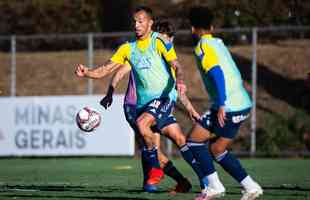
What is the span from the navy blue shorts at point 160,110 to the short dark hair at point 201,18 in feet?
7.62

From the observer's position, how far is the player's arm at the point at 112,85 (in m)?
13.3

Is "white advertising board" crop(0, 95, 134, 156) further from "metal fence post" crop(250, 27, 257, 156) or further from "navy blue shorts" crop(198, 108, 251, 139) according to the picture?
"navy blue shorts" crop(198, 108, 251, 139)

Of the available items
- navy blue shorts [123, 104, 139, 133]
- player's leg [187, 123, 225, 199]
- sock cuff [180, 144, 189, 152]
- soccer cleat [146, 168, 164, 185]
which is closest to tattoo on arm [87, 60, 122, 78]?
navy blue shorts [123, 104, 139, 133]

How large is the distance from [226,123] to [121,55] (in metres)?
2.84

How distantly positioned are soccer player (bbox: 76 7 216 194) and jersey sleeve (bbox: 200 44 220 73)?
220 cm

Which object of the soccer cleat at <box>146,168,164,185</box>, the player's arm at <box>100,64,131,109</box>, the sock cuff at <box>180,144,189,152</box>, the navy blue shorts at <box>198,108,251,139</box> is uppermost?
the player's arm at <box>100,64,131,109</box>

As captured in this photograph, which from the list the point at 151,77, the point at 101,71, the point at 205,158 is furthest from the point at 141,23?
the point at 205,158

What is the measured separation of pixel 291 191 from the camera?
500 inches

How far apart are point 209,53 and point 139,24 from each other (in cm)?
248

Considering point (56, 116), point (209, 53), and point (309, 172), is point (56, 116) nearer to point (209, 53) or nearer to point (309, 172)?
point (309, 172)

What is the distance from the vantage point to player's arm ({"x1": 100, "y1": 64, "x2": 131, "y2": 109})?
13.3 metres

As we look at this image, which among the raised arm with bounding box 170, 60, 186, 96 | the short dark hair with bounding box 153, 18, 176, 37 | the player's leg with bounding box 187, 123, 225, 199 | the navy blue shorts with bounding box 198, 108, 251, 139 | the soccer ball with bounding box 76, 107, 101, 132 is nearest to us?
the navy blue shorts with bounding box 198, 108, 251, 139

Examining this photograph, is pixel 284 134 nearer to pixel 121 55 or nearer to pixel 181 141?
pixel 181 141

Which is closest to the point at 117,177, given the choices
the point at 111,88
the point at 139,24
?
the point at 111,88
